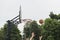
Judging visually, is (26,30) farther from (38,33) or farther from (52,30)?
(52,30)

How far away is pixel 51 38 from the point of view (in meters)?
41.9

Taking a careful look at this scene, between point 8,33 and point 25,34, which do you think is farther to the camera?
point 25,34

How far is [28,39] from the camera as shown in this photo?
162 ft

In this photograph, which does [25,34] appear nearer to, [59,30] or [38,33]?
[38,33]

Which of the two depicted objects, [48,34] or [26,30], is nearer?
[48,34]

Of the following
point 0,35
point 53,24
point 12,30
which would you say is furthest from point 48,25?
point 0,35

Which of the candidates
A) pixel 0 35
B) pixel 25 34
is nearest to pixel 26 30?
pixel 25 34

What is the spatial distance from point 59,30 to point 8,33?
6.89m

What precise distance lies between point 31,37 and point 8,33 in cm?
551

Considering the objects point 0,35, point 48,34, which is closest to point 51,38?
point 48,34

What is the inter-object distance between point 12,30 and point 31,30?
4.48 metres

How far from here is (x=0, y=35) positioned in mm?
50188

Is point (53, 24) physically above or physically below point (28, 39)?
above

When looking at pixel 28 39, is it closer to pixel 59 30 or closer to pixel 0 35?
pixel 0 35
